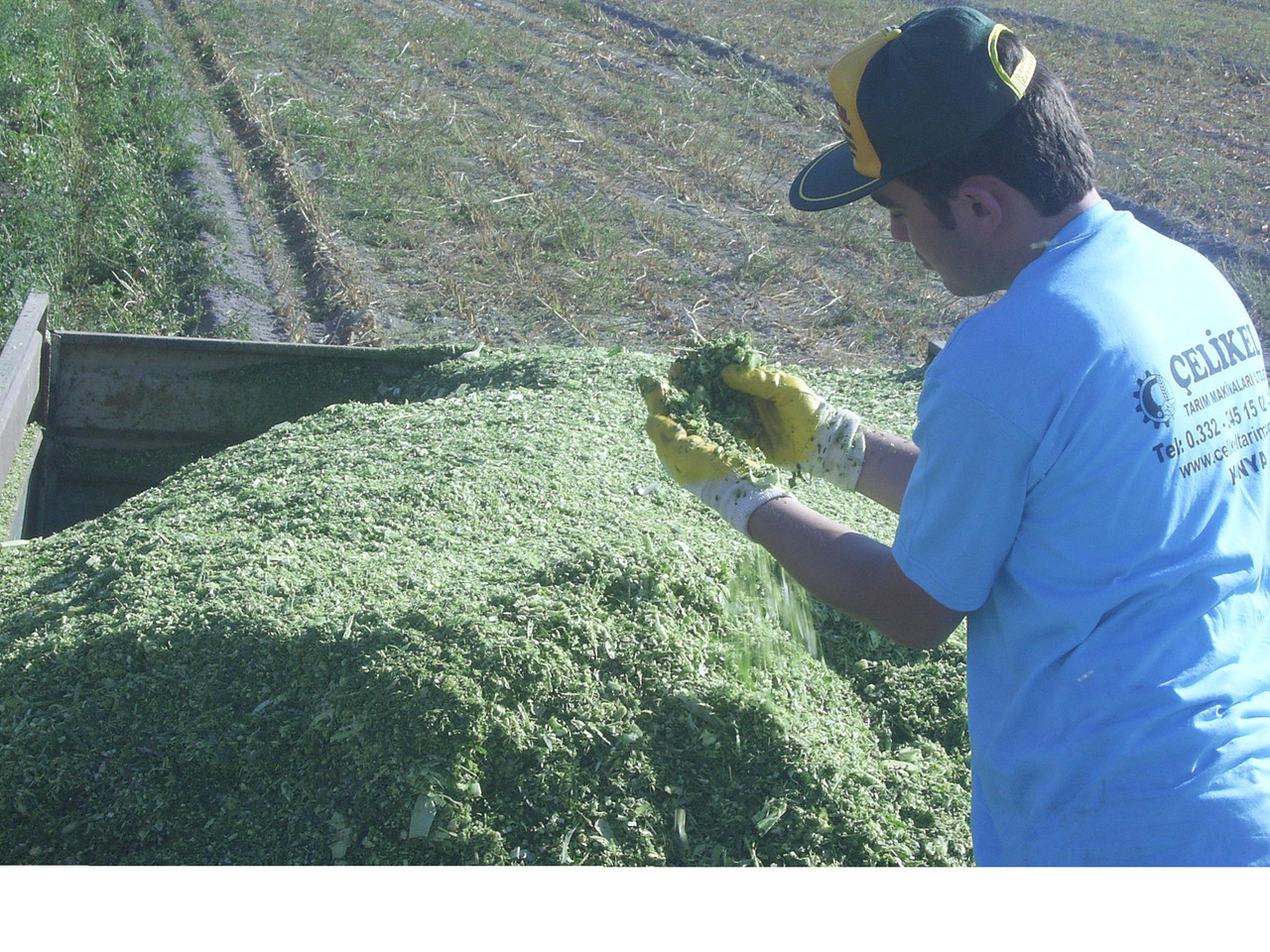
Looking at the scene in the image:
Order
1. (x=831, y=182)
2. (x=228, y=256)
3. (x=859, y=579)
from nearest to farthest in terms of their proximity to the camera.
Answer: (x=859, y=579)
(x=831, y=182)
(x=228, y=256)

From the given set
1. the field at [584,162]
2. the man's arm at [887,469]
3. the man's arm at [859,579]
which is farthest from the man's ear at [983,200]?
the field at [584,162]

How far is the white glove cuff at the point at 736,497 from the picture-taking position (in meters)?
2.14

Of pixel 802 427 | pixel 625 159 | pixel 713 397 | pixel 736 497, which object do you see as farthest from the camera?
pixel 625 159

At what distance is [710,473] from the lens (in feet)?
7.60

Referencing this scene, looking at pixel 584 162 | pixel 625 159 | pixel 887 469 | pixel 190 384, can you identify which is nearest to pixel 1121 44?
pixel 625 159

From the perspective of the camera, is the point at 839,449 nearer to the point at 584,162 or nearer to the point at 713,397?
the point at 713,397

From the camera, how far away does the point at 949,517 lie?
1.57 metres

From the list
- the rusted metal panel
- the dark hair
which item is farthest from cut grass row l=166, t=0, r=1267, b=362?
the dark hair

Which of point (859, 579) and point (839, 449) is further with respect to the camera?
point (839, 449)

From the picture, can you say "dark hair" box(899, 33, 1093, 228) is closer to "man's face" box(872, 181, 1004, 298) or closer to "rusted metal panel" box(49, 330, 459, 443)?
"man's face" box(872, 181, 1004, 298)

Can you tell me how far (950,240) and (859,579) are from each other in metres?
0.54

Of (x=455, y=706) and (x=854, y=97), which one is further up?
(x=854, y=97)

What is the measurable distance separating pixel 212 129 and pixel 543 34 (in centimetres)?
643

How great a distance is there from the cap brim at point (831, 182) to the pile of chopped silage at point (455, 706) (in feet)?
3.85
